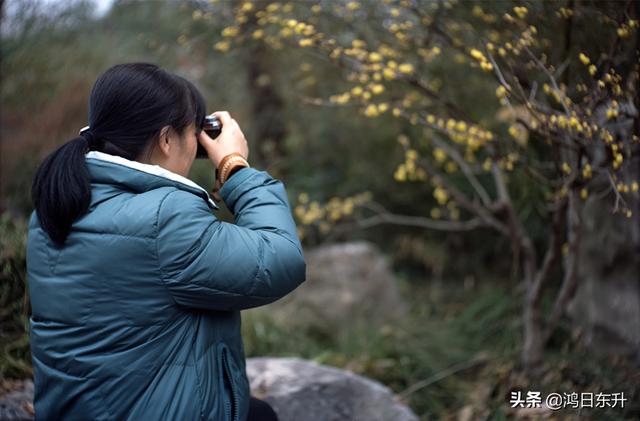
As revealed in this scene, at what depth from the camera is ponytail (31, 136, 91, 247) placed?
1.51 meters

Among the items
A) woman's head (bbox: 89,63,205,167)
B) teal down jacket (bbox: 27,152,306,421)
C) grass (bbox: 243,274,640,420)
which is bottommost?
grass (bbox: 243,274,640,420)

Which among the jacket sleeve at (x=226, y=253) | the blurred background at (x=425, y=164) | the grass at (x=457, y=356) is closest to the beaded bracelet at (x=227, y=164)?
the jacket sleeve at (x=226, y=253)

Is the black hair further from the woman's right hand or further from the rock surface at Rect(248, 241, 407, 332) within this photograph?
the rock surface at Rect(248, 241, 407, 332)

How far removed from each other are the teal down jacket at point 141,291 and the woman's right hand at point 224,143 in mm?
210

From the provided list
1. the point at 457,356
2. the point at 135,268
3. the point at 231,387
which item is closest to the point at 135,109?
the point at 135,268

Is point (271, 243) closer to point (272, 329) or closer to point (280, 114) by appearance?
point (272, 329)

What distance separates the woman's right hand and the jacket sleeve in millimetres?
197

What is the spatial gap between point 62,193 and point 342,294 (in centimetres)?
337

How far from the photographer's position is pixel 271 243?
62.6 inches

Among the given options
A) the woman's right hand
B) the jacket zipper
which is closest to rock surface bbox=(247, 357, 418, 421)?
the jacket zipper

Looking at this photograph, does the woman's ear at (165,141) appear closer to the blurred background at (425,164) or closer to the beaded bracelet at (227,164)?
the beaded bracelet at (227,164)

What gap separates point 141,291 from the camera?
59.6 inches

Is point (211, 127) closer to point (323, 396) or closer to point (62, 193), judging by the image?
point (62, 193)

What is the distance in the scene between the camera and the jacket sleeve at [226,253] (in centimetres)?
148
